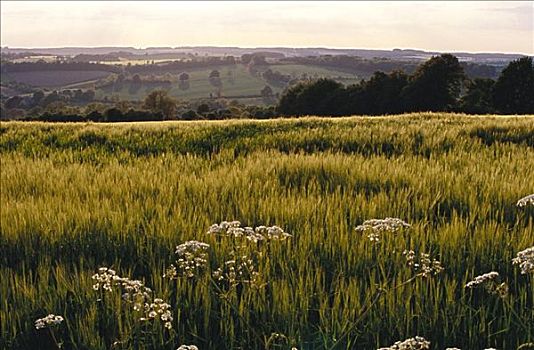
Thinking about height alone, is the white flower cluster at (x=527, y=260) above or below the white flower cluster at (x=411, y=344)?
above

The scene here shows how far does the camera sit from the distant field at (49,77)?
167750mm

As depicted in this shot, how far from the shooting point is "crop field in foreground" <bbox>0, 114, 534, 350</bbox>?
227cm

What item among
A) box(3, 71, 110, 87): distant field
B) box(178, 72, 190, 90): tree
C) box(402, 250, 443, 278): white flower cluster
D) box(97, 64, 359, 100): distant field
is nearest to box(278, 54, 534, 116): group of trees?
box(402, 250, 443, 278): white flower cluster

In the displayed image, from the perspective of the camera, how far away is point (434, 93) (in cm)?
5778

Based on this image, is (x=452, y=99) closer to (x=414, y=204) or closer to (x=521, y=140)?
(x=521, y=140)

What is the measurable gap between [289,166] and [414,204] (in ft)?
6.24

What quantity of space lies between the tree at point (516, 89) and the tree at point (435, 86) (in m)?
4.94

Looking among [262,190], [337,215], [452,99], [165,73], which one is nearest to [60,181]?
[262,190]

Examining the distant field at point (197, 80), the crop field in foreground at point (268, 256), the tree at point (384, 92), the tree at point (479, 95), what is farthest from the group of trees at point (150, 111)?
the crop field in foreground at point (268, 256)

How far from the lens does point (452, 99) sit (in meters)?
58.7

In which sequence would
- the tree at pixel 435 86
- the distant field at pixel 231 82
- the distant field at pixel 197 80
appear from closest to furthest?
the tree at pixel 435 86, the distant field at pixel 231 82, the distant field at pixel 197 80

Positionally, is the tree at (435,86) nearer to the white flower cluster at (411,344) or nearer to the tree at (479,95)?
the tree at (479,95)

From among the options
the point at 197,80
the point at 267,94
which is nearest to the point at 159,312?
the point at 267,94

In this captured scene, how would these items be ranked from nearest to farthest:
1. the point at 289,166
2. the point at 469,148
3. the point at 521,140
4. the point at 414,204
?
the point at 414,204
the point at 289,166
the point at 469,148
the point at 521,140
